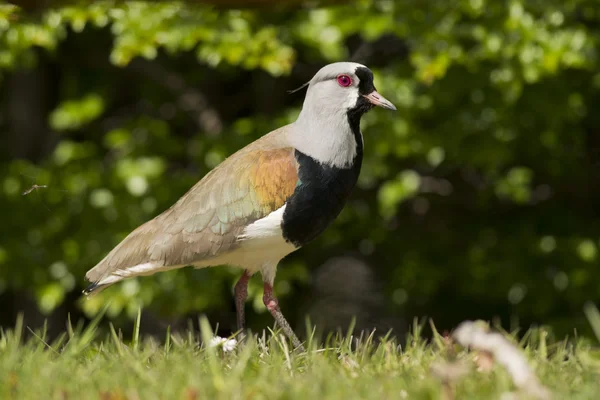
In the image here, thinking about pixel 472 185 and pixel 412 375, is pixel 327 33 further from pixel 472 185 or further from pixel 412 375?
pixel 412 375

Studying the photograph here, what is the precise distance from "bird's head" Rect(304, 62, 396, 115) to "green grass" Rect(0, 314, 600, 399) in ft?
4.60

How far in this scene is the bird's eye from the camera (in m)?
5.16

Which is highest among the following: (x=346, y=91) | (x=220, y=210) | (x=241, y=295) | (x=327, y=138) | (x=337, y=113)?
(x=346, y=91)

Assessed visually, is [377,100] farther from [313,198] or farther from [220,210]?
[220,210]

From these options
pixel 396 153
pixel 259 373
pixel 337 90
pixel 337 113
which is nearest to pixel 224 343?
pixel 259 373

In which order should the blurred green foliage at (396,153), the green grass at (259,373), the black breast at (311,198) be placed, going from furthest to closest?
1. the blurred green foliage at (396,153)
2. the black breast at (311,198)
3. the green grass at (259,373)

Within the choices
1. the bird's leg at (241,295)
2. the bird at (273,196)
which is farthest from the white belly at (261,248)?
the bird's leg at (241,295)

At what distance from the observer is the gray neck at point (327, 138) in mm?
5031

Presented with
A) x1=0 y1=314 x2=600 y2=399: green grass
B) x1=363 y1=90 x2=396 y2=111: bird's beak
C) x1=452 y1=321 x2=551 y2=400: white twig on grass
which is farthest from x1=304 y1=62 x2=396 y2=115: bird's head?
x1=452 y1=321 x2=551 y2=400: white twig on grass

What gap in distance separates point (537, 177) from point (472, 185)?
2.23ft

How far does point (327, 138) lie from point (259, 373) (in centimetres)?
184

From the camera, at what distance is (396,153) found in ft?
26.1

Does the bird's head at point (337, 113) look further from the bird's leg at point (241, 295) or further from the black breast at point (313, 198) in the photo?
the bird's leg at point (241, 295)

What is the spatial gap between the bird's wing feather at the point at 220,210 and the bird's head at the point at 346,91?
319 mm
